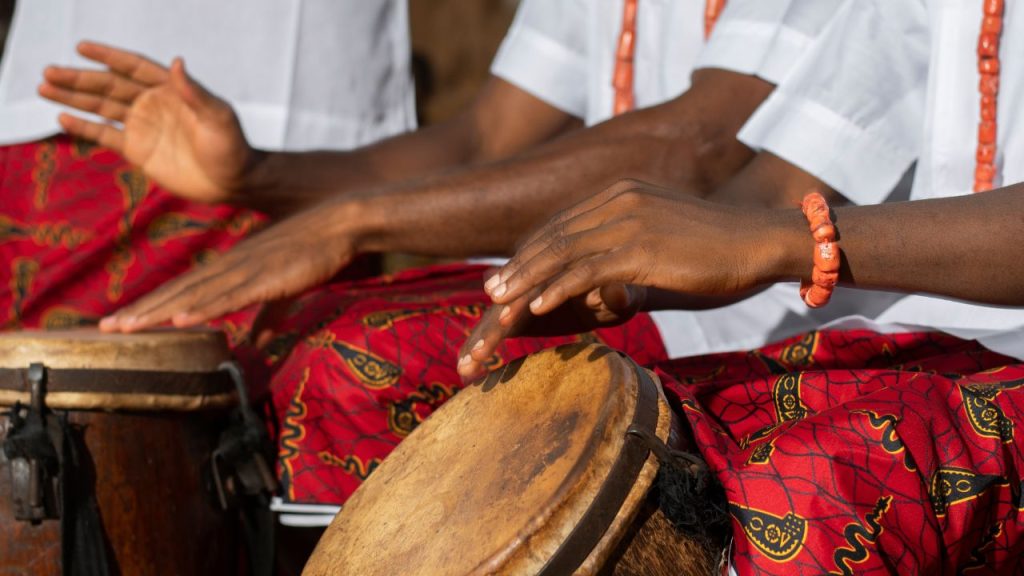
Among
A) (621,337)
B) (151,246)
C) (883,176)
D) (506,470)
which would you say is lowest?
(151,246)

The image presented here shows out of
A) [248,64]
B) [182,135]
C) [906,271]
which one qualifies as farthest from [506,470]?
[248,64]

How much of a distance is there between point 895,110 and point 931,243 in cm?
46

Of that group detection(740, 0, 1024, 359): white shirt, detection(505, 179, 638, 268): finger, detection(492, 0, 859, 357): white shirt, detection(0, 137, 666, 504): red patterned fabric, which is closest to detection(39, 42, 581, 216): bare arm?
detection(0, 137, 666, 504): red patterned fabric

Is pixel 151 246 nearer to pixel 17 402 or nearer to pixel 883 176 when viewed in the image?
pixel 17 402

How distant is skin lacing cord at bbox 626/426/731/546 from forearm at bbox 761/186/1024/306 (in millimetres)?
219

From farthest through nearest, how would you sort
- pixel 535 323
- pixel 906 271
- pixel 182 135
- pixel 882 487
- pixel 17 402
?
pixel 182 135 < pixel 17 402 < pixel 535 323 < pixel 906 271 < pixel 882 487

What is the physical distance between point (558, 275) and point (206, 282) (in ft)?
2.42

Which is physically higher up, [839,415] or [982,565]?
[839,415]

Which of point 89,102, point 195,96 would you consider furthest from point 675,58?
point 89,102

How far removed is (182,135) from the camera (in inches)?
80.7

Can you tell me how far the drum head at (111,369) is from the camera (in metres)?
1.43

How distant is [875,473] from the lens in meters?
1.05

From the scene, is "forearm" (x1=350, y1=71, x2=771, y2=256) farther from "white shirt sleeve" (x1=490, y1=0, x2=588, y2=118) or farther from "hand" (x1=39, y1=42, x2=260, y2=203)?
"white shirt sleeve" (x1=490, y1=0, x2=588, y2=118)

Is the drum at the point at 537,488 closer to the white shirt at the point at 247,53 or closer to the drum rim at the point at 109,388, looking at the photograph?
the drum rim at the point at 109,388
